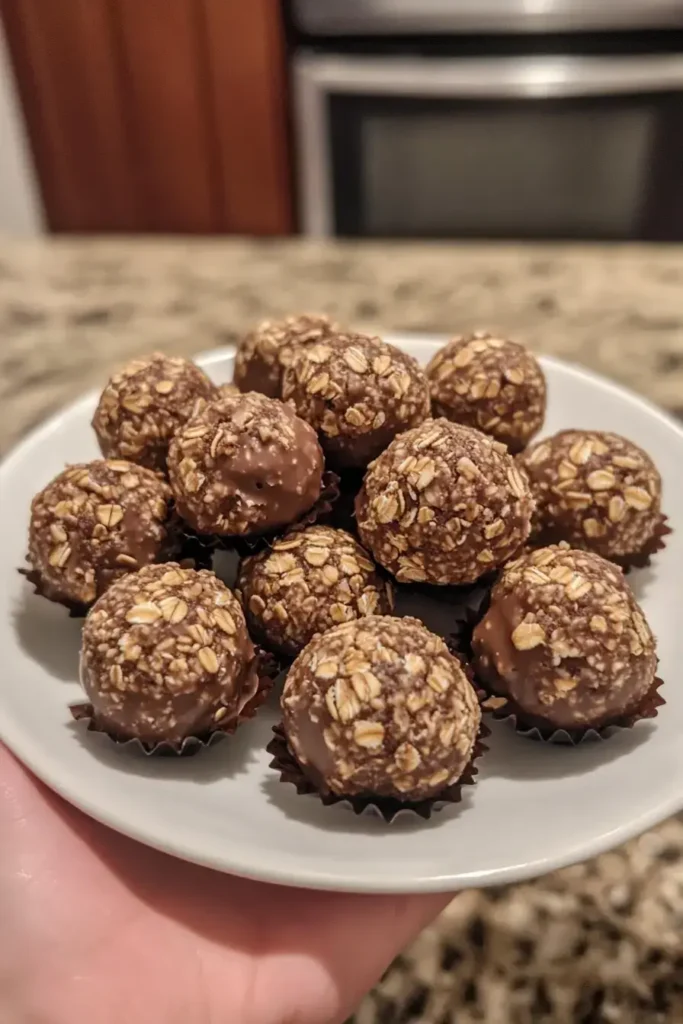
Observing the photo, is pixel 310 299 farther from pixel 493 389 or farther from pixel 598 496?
pixel 598 496

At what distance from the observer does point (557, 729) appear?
98cm

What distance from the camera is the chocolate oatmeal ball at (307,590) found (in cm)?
103

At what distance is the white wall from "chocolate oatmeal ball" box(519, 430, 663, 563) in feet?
7.71

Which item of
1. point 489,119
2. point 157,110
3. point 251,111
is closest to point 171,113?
point 157,110

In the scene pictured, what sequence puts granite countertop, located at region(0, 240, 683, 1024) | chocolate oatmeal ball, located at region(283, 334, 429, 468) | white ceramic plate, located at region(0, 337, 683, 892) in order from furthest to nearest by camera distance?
granite countertop, located at region(0, 240, 683, 1024) < chocolate oatmeal ball, located at region(283, 334, 429, 468) < white ceramic plate, located at region(0, 337, 683, 892)

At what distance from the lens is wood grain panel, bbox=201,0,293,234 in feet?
8.07

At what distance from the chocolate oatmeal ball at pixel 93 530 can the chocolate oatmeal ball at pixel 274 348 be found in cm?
23

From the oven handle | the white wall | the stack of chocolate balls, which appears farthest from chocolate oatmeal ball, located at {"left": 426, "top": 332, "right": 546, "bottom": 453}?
the white wall

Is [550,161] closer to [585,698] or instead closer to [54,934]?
[585,698]

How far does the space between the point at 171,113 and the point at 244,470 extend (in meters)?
2.00

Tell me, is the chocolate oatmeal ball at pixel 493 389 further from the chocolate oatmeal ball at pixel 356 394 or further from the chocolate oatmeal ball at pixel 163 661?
the chocolate oatmeal ball at pixel 163 661

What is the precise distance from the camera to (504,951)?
103cm

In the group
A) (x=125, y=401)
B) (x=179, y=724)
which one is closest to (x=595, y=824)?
(x=179, y=724)

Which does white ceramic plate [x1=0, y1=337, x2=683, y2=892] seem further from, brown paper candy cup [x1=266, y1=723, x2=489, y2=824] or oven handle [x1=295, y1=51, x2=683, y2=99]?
oven handle [x1=295, y1=51, x2=683, y2=99]
